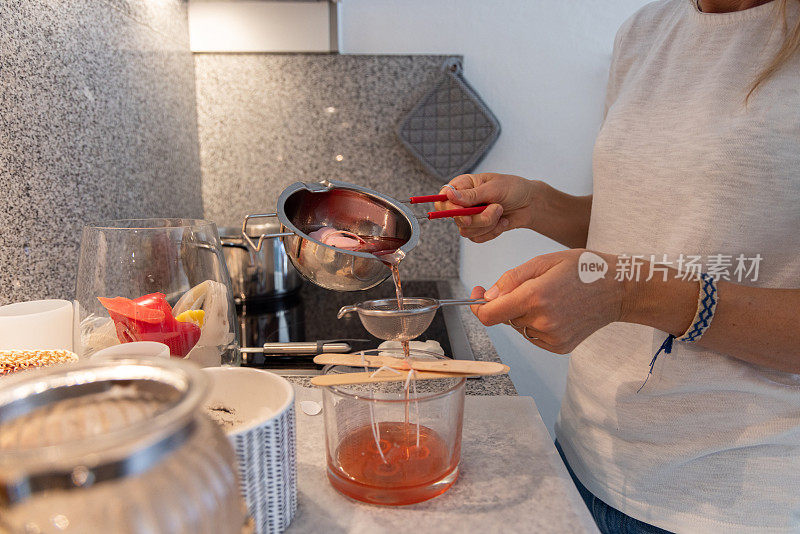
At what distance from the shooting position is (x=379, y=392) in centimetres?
50

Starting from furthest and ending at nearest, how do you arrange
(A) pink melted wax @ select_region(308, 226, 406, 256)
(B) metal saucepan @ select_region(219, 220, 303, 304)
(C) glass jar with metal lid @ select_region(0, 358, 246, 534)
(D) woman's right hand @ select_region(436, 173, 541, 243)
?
(B) metal saucepan @ select_region(219, 220, 303, 304), (D) woman's right hand @ select_region(436, 173, 541, 243), (A) pink melted wax @ select_region(308, 226, 406, 256), (C) glass jar with metal lid @ select_region(0, 358, 246, 534)

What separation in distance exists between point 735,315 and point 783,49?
326 millimetres

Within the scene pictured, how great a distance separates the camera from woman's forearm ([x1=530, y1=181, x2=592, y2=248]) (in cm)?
93

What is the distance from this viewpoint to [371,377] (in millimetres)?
478

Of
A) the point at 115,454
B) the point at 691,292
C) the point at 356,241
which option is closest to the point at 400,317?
the point at 356,241

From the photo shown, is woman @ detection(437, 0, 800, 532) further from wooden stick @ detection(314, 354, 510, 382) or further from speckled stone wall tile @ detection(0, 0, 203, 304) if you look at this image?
speckled stone wall tile @ detection(0, 0, 203, 304)

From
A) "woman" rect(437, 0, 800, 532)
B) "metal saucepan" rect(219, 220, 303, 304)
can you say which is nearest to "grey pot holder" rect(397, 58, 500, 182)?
"metal saucepan" rect(219, 220, 303, 304)

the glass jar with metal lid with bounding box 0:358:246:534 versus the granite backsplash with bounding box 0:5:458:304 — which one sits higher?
the granite backsplash with bounding box 0:5:458:304

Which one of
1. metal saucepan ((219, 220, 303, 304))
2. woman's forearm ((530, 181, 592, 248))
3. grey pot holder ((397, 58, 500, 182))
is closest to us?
woman's forearm ((530, 181, 592, 248))

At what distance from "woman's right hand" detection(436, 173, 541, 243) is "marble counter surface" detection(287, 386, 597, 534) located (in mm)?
359

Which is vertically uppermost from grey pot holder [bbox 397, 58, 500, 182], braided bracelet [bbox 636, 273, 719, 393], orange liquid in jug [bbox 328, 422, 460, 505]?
grey pot holder [bbox 397, 58, 500, 182]

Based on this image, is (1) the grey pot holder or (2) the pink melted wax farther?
(1) the grey pot holder

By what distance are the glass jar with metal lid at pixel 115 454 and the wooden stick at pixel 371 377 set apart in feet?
0.61

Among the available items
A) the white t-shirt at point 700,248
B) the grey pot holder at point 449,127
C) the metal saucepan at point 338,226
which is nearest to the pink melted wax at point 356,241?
the metal saucepan at point 338,226
